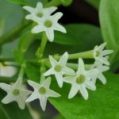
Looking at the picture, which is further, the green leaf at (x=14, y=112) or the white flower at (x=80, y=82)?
the green leaf at (x=14, y=112)

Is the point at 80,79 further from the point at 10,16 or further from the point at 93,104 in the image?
the point at 10,16

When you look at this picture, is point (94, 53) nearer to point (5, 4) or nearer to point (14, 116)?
point (14, 116)

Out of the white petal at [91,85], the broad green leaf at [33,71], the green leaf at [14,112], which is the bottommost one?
the green leaf at [14,112]

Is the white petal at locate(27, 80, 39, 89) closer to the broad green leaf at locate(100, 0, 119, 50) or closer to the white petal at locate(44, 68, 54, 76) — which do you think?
the white petal at locate(44, 68, 54, 76)

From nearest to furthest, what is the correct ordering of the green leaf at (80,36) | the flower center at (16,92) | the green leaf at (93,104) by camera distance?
the green leaf at (93,104) → the flower center at (16,92) → the green leaf at (80,36)

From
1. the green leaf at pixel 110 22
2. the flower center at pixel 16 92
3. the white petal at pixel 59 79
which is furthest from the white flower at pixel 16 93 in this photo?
the green leaf at pixel 110 22

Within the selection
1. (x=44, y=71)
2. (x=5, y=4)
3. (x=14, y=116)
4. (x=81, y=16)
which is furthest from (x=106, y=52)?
(x=81, y=16)

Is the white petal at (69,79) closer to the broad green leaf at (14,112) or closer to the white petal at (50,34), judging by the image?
the white petal at (50,34)

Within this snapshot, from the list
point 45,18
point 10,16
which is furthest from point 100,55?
point 10,16
